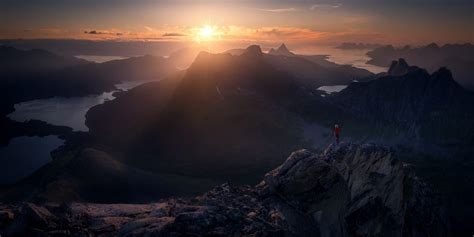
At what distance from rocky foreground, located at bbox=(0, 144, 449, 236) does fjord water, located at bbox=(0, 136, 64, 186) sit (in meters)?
111

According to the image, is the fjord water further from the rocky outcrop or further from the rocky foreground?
the rocky outcrop

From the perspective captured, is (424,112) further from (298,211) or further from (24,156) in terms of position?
(24,156)

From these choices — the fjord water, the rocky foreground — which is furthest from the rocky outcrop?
the fjord water

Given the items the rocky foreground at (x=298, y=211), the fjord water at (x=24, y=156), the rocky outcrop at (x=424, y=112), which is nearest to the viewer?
the rocky foreground at (x=298, y=211)

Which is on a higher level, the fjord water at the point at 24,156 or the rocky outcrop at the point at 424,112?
the rocky outcrop at the point at 424,112

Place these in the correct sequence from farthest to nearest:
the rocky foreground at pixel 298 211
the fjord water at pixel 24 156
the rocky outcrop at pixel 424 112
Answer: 1. the rocky outcrop at pixel 424 112
2. the fjord water at pixel 24 156
3. the rocky foreground at pixel 298 211

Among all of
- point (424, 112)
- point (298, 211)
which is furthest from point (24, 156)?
point (424, 112)

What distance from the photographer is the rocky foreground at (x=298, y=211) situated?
2988 cm

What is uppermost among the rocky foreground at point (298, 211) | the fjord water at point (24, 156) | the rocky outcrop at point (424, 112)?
the rocky foreground at point (298, 211)

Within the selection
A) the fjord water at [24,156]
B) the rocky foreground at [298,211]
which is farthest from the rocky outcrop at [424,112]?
the fjord water at [24,156]

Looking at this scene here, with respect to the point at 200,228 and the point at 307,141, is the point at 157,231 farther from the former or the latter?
the point at 307,141

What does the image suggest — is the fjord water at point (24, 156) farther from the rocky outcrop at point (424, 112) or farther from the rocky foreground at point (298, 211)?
the rocky outcrop at point (424, 112)

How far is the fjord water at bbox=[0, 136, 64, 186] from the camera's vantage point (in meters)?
138

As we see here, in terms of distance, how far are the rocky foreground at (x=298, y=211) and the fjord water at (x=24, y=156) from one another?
365 ft
